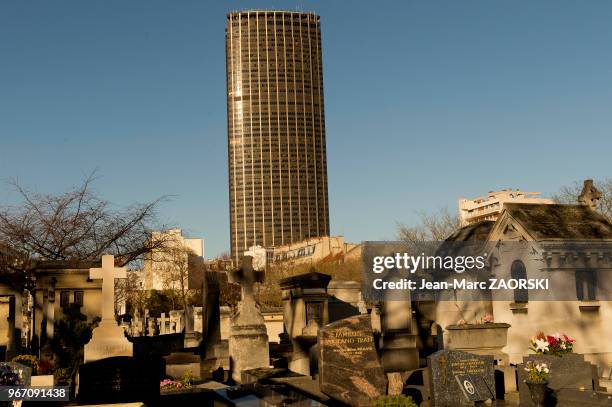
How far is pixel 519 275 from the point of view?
20.3m

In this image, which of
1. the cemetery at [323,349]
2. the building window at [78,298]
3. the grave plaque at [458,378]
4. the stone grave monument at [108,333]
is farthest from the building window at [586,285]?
the building window at [78,298]

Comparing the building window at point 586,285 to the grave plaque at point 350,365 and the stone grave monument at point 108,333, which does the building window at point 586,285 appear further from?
the stone grave monument at point 108,333

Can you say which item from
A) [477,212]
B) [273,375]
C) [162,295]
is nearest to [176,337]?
[273,375]

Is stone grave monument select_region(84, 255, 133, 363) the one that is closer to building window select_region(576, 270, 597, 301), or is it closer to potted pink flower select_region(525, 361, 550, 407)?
potted pink flower select_region(525, 361, 550, 407)

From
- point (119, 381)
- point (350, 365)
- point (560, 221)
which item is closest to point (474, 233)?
point (560, 221)

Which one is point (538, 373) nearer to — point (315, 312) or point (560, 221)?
point (560, 221)

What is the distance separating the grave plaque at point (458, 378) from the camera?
13.5m

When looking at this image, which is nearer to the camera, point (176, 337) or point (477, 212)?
point (176, 337)

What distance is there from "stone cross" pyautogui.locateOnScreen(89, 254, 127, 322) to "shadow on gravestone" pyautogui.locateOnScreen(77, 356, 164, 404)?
3.10 metres

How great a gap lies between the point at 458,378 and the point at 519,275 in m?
7.62

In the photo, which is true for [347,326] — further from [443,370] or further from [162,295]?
[162,295]

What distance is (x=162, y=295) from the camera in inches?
2613

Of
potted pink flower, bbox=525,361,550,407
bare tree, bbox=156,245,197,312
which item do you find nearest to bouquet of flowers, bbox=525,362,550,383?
potted pink flower, bbox=525,361,550,407

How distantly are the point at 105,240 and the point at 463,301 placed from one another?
15.2 m
